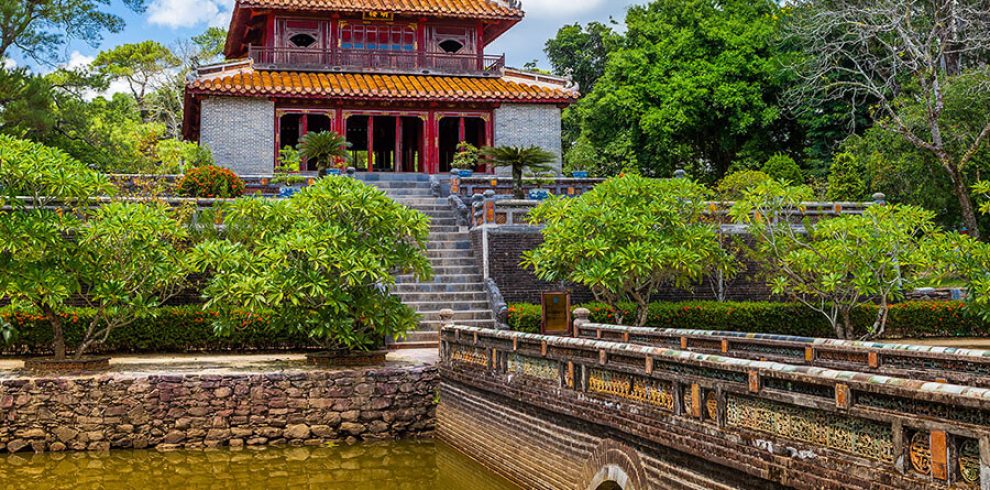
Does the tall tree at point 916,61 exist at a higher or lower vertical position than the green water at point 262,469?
higher

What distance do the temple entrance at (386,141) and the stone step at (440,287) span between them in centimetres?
1182

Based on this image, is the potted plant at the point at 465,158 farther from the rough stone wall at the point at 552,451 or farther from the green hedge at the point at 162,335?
the rough stone wall at the point at 552,451

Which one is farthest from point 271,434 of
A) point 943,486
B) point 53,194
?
point 943,486

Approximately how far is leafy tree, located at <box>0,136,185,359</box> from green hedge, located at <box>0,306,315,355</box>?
172 centimetres

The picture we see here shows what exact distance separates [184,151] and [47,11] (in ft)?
24.4

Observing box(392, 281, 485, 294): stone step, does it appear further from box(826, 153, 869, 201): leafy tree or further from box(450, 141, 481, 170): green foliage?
box(826, 153, 869, 201): leafy tree

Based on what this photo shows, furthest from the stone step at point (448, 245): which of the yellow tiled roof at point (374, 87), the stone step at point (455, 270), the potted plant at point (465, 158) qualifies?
the yellow tiled roof at point (374, 87)

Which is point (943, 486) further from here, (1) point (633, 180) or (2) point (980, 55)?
(2) point (980, 55)

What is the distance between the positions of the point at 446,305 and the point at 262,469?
Result: 708cm

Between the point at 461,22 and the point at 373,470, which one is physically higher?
the point at 461,22

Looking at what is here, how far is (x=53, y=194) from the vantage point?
15.2 m

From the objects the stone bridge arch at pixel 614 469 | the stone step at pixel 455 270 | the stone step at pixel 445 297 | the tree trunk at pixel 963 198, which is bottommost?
the stone bridge arch at pixel 614 469

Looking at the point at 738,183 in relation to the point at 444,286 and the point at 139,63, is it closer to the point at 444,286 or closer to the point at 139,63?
the point at 444,286

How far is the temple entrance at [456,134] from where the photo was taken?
32.2 metres
